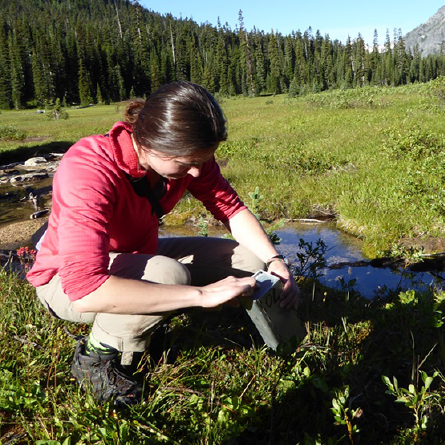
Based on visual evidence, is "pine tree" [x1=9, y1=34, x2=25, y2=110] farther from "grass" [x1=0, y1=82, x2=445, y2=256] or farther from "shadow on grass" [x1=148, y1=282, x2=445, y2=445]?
"shadow on grass" [x1=148, y1=282, x2=445, y2=445]

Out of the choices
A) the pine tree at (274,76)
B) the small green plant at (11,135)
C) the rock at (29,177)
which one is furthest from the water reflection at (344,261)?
the pine tree at (274,76)

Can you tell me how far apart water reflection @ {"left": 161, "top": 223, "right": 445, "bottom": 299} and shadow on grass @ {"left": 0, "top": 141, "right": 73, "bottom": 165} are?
15.6 metres

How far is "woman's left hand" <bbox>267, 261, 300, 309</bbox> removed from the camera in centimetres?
230

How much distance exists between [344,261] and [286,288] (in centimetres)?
398

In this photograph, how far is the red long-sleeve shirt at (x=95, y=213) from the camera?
184 centimetres

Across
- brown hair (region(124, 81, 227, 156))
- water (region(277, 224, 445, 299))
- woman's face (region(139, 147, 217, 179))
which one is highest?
brown hair (region(124, 81, 227, 156))

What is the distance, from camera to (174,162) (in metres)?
2.04

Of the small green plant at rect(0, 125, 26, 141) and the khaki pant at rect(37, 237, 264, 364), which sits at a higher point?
the small green plant at rect(0, 125, 26, 141)

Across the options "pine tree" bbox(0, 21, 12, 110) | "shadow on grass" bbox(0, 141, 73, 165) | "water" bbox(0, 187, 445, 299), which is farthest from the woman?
"pine tree" bbox(0, 21, 12, 110)

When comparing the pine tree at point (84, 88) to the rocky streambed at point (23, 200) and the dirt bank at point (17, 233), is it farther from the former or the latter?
the dirt bank at point (17, 233)

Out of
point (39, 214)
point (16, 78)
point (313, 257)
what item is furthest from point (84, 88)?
point (313, 257)

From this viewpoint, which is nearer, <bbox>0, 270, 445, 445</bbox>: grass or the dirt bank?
<bbox>0, 270, 445, 445</bbox>: grass

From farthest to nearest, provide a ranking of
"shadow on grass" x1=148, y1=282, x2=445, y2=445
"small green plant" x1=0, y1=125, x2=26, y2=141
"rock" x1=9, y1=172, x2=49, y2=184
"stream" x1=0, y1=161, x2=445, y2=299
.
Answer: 1. "small green plant" x1=0, y1=125, x2=26, y2=141
2. "rock" x1=9, y1=172, x2=49, y2=184
3. "stream" x1=0, y1=161, x2=445, y2=299
4. "shadow on grass" x1=148, y1=282, x2=445, y2=445

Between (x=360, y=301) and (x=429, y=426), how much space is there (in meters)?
1.69
